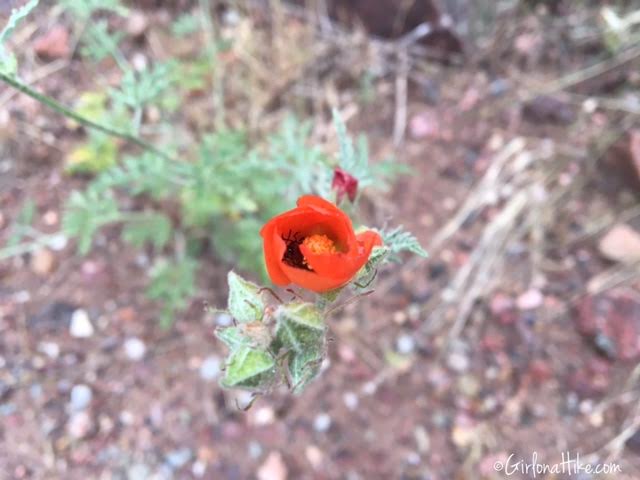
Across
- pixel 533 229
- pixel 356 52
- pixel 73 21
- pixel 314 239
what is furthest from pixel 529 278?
pixel 73 21

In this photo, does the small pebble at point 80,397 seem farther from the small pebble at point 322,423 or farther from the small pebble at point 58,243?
the small pebble at point 322,423

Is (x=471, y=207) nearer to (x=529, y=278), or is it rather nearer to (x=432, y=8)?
(x=529, y=278)

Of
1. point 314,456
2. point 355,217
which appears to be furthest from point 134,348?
point 355,217

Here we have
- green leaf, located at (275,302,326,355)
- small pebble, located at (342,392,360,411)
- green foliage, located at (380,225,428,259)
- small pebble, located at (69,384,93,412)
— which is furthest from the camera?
small pebble, located at (342,392,360,411)

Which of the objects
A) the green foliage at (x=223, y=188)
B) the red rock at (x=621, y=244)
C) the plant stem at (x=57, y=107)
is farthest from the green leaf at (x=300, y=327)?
the red rock at (x=621, y=244)

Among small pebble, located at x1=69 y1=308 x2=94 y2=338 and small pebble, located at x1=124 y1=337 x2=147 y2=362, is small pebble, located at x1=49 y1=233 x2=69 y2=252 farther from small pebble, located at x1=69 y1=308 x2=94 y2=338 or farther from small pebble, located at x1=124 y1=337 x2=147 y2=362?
small pebble, located at x1=124 y1=337 x2=147 y2=362

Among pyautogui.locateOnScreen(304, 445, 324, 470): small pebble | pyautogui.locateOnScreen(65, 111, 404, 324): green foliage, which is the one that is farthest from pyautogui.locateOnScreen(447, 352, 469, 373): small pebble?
pyautogui.locateOnScreen(65, 111, 404, 324): green foliage
